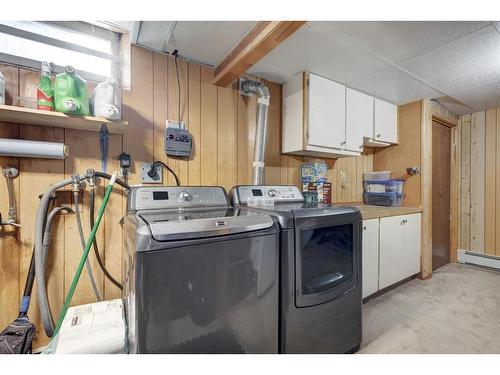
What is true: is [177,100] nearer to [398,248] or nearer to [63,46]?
[63,46]

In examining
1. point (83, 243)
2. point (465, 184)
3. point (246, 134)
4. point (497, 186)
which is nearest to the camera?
point (83, 243)

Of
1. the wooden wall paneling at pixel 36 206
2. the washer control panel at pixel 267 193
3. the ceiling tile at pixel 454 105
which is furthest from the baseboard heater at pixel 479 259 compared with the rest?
the wooden wall paneling at pixel 36 206

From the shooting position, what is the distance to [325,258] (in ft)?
4.34

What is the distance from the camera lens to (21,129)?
128 cm

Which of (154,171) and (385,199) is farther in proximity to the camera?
(385,199)

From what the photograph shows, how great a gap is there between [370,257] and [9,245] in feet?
8.30

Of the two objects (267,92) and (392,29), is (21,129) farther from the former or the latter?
(392,29)

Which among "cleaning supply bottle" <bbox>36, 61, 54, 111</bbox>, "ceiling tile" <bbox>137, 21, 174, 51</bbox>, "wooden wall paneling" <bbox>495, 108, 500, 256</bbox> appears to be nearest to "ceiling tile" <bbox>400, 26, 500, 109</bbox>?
"wooden wall paneling" <bbox>495, 108, 500, 256</bbox>

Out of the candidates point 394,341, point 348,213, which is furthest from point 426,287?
point 348,213

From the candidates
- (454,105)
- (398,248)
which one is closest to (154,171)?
(398,248)

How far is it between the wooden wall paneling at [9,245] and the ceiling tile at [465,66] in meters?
2.68

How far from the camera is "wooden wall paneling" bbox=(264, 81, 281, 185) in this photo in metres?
2.15

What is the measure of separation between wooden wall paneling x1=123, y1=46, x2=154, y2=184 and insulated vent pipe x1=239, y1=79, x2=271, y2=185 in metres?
0.77

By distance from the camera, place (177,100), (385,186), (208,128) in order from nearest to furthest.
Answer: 1. (177,100)
2. (208,128)
3. (385,186)
